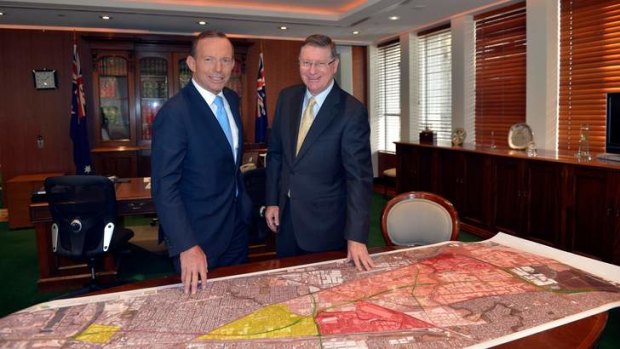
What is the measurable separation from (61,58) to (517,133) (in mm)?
6169

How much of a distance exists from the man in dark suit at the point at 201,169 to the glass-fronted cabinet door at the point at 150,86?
18.1ft

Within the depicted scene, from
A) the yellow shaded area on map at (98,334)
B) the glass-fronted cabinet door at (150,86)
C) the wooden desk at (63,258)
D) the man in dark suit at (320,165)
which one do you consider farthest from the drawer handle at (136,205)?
the glass-fronted cabinet door at (150,86)

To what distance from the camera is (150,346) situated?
1118 millimetres

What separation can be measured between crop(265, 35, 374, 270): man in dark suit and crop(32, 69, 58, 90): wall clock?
5923 millimetres

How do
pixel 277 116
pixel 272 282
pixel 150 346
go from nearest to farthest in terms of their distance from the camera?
pixel 150 346
pixel 272 282
pixel 277 116

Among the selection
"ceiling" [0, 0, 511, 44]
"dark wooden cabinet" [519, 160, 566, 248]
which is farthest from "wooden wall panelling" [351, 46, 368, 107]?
"dark wooden cabinet" [519, 160, 566, 248]

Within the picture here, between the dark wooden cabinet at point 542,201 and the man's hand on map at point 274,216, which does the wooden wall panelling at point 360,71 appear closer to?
the dark wooden cabinet at point 542,201

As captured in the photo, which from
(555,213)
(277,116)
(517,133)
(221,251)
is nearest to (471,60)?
(517,133)

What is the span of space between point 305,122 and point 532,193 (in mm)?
3262

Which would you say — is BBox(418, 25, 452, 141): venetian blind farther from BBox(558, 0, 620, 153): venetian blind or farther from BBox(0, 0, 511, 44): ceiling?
BBox(558, 0, 620, 153): venetian blind

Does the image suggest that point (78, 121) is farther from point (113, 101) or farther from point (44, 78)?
point (44, 78)

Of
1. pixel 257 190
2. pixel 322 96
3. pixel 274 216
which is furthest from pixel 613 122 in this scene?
pixel 274 216

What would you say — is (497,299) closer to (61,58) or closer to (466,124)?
(466,124)

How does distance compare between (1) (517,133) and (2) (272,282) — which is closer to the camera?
(2) (272,282)
